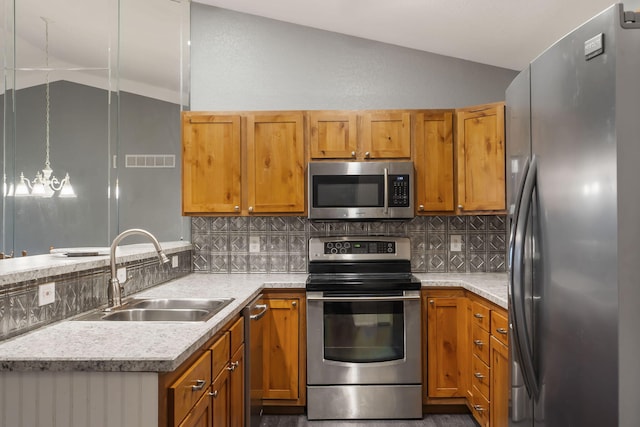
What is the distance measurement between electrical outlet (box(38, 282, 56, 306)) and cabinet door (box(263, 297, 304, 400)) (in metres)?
1.46

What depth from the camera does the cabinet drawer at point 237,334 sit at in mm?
1986

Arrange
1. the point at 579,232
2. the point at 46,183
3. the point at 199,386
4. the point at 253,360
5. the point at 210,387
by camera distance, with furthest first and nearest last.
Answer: the point at 46,183, the point at 253,360, the point at 210,387, the point at 199,386, the point at 579,232

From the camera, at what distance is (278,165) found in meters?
3.23

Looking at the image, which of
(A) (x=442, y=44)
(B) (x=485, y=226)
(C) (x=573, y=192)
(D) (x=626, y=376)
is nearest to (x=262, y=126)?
(A) (x=442, y=44)

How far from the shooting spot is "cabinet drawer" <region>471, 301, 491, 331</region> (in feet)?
8.40

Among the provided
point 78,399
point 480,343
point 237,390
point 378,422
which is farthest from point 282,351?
point 78,399

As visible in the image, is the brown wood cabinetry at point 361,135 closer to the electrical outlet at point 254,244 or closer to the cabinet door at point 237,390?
the electrical outlet at point 254,244

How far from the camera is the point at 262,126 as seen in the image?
127 inches

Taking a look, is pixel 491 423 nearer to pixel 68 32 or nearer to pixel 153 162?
pixel 153 162

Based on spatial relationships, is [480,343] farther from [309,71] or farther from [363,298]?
[309,71]

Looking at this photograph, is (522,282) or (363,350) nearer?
(522,282)

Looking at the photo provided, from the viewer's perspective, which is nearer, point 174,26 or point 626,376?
point 626,376

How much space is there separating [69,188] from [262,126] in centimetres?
150

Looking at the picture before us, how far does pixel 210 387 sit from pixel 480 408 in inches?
70.2
